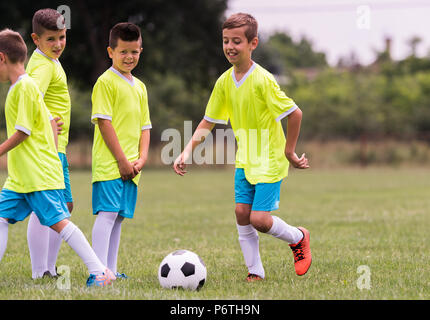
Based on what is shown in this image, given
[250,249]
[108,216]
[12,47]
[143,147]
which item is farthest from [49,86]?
[250,249]

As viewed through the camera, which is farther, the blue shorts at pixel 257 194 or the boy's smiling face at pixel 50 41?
the boy's smiling face at pixel 50 41

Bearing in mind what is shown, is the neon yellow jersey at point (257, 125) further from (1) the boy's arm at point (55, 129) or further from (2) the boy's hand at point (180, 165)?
(1) the boy's arm at point (55, 129)

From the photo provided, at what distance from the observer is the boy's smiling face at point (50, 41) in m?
4.71

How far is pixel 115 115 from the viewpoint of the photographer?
4.73 m

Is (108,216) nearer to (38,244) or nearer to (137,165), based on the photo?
(137,165)

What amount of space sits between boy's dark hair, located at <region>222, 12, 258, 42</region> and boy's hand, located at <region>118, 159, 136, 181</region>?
4.19 feet

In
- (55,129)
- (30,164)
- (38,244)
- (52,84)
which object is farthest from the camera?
(38,244)

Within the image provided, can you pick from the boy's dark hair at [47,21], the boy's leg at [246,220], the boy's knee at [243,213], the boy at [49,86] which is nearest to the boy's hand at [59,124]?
the boy at [49,86]

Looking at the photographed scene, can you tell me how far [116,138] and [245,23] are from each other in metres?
1.31

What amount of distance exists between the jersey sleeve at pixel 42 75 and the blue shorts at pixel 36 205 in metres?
0.86

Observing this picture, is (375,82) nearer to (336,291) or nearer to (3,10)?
(3,10)

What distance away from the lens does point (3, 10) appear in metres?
25.7

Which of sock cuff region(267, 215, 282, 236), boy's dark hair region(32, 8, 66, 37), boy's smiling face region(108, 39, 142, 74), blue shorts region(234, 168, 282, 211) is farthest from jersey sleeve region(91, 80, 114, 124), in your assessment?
sock cuff region(267, 215, 282, 236)

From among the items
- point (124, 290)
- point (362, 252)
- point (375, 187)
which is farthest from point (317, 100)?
point (124, 290)
